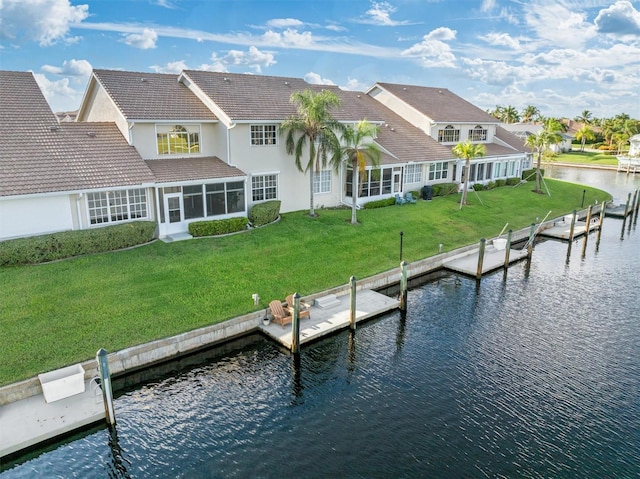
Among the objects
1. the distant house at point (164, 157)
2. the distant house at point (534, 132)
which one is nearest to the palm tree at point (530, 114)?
the distant house at point (534, 132)

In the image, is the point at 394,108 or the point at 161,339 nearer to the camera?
the point at 161,339

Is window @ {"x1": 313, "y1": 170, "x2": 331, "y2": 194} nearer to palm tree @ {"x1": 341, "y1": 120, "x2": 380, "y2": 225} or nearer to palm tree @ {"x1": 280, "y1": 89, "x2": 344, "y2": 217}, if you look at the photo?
palm tree @ {"x1": 280, "y1": 89, "x2": 344, "y2": 217}

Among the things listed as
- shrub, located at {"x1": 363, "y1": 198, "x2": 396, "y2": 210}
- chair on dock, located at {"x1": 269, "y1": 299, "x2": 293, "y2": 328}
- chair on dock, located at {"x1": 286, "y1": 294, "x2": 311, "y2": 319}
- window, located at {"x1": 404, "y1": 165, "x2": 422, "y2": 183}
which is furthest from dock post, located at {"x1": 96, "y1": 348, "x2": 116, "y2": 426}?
window, located at {"x1": 404, "y1": 165, "x2": 422, "y2": 183}

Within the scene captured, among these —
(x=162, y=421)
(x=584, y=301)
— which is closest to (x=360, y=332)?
(x=162, y=421)

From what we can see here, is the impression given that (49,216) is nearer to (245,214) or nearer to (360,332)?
(245,214)

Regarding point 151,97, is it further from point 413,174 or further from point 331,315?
point 413,174

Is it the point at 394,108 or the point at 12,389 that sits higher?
the point at 394,108

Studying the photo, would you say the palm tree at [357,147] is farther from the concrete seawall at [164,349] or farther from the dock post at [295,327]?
the dock post at [295,327]
